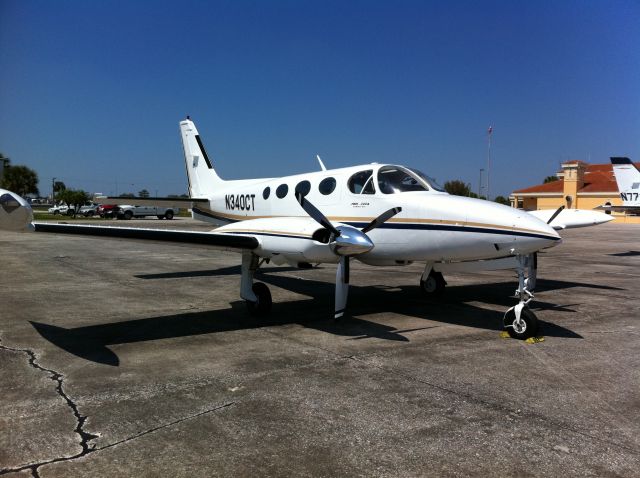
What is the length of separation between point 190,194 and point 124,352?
10060mm

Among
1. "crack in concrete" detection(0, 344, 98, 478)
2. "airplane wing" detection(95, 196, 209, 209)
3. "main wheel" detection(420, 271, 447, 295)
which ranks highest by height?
"airplane wing" detection(95, 196, 209, 209)

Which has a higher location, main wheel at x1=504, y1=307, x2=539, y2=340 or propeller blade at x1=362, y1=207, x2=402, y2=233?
propeller blade at x1=362, y1=207, x2=402, y2=233

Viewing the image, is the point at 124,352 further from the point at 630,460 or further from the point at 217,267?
the point at 217,267

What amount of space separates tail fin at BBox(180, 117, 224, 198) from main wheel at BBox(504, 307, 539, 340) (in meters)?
9.69

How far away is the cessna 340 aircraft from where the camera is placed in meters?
7.37

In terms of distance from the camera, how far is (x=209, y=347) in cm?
695

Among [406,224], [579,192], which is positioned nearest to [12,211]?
[406,224]

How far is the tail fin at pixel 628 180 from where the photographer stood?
28125 mm

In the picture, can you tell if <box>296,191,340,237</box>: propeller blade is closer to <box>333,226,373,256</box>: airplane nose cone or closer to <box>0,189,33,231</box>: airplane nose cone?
<box>333,226,373,256</box>: airplane nose cone

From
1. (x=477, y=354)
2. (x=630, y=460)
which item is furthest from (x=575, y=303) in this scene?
(x=630, y=460)

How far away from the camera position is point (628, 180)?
2855 cm

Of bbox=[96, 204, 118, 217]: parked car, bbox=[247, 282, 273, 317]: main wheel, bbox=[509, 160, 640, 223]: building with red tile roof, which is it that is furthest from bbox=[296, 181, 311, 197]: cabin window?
bbox=[509, 160, 640, 223]: building with red tile roof

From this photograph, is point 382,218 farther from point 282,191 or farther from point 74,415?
point 74,415

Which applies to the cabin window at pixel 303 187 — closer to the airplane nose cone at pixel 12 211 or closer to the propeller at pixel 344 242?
the propeller at pixel 344 242
